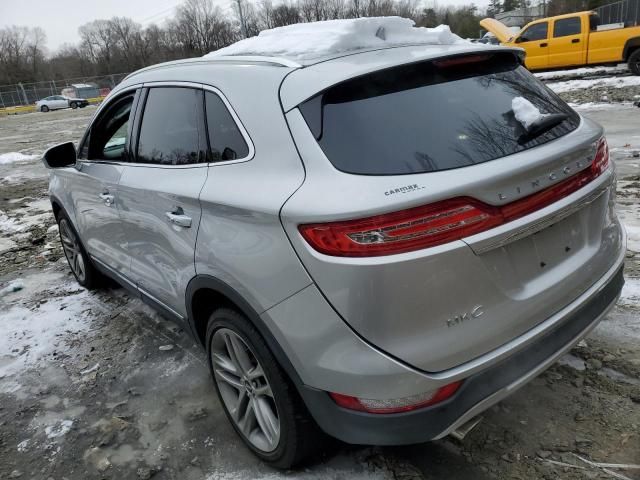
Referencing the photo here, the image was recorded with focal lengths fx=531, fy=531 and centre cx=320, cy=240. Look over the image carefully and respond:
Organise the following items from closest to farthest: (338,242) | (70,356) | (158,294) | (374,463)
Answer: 1. (338,242)
2. (374,463)
3. (158,294)
4. (70,356)

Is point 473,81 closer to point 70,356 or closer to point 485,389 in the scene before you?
point 485,389

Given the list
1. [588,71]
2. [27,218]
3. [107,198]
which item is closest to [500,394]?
[107,198]

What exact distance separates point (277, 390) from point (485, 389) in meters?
0.83

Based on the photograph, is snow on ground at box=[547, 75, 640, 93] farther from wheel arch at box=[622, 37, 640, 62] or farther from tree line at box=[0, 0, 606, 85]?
tree line at box=[0, 0, 606, 85]

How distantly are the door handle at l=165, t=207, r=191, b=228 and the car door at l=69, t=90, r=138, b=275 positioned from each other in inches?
34.9

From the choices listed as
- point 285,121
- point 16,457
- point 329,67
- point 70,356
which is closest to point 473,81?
point 329,67

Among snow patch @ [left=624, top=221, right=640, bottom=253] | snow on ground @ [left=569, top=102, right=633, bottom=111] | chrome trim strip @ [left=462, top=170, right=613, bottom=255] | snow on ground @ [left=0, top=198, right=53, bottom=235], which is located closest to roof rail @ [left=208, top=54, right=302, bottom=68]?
chrome trim strip @ [left=462, top=170, right=613, bottom=255]

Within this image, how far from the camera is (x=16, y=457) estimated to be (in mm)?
2832

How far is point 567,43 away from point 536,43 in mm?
970

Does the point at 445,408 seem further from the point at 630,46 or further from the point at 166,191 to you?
the point at 630,46

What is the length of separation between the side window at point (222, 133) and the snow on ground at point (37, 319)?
7.66 ft

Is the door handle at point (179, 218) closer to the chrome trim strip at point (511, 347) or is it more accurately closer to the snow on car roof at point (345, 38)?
the snow on car roof at point (345, 38)

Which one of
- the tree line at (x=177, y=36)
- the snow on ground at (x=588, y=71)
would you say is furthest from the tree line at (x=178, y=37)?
the snow on ground at (x=588, y=71)

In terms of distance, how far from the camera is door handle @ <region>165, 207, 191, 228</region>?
2544 millimetres
